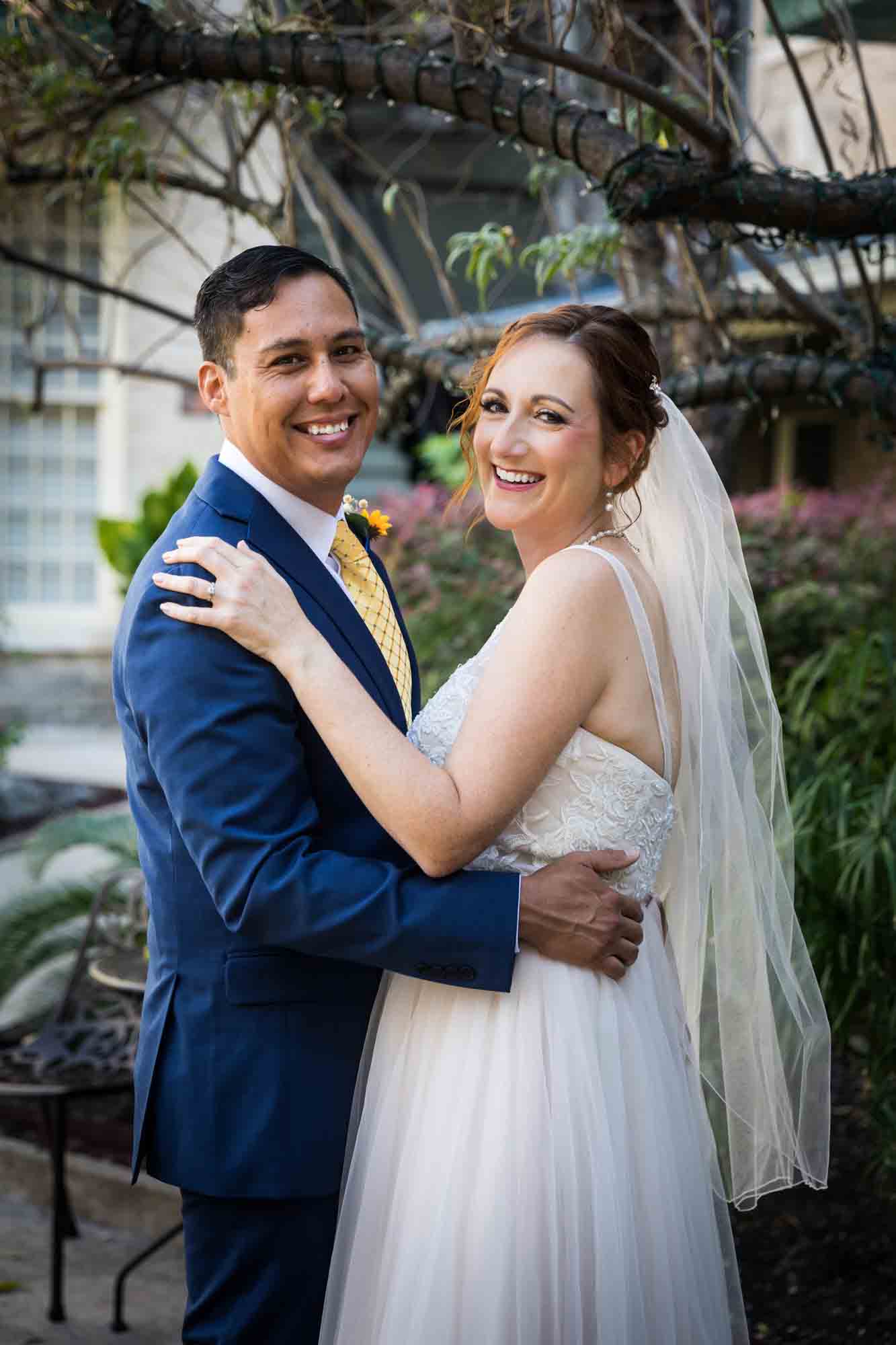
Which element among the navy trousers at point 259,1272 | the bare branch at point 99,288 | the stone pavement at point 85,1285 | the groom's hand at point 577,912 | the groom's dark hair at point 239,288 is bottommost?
the stone pavement at point 85,1285

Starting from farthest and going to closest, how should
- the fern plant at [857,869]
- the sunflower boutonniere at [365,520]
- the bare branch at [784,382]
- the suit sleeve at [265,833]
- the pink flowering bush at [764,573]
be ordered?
the pink flowering bush at [764,573] < the fern plant at [857,869] < the bare branch at [784,382] < the sunflower boutonniere at [365,520] < the suit sleeve at [265,833]

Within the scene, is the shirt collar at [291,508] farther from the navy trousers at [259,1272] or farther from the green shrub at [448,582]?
the green shrub at [448,582]

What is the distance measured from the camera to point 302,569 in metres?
2.34

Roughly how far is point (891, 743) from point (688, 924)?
8.02 feet

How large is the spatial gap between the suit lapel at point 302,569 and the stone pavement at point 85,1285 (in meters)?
2.43

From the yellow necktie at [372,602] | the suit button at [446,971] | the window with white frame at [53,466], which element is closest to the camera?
the suit button at [446,971]

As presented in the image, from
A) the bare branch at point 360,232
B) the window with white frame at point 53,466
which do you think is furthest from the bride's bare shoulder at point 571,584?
the window with white frame at point 53,466

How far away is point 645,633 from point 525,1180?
2.98 feet

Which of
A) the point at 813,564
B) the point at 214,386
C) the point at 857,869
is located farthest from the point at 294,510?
the point at 813,564

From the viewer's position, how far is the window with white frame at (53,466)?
1570cm

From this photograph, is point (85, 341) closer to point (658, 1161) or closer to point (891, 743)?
point (891, 743)

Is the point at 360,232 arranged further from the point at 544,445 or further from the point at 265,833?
the point at 265,833

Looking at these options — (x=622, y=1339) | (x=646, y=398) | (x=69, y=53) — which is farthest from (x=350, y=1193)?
(x=69, y=53)

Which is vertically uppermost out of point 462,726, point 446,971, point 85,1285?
point 462,726
